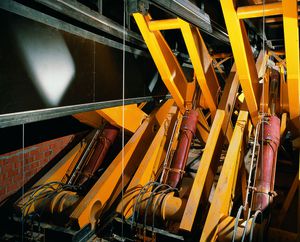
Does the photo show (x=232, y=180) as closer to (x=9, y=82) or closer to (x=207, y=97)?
(x=207, y=97)

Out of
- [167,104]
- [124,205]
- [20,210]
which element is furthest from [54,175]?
[167,104]

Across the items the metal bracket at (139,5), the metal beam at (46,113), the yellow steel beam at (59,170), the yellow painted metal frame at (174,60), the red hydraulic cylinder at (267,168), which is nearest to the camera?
the metal beam at (46,113)

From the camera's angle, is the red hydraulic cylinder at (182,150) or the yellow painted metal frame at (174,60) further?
the red hydraulic cylinder at (182,150)

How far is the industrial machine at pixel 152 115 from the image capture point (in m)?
1.95

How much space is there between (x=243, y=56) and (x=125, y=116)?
4.89 feet

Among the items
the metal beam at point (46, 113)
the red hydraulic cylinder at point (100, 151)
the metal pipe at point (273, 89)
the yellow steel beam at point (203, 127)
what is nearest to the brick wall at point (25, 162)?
the red hydraulic cylinder at point (100, 151)

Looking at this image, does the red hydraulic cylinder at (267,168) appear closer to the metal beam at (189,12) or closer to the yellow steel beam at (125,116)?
the metal beam at (189,12)

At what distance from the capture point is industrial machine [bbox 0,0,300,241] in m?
1.95

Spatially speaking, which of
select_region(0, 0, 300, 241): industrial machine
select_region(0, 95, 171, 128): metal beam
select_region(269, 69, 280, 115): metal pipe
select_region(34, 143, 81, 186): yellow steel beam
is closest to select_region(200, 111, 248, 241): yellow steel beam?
select_region(0, 0, 300, 241): industrial machine

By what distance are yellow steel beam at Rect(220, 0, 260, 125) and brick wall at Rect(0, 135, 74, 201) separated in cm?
260

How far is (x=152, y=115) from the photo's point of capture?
3.55 m

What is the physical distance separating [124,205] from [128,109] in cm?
110

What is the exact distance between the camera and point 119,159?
3.16 metres

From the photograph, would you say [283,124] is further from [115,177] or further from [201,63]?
[115,177]
